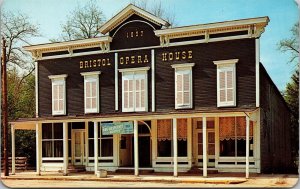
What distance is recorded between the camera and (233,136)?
1941 cm

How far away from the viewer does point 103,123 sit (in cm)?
2080

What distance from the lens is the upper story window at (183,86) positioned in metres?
19.9

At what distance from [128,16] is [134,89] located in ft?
10.9

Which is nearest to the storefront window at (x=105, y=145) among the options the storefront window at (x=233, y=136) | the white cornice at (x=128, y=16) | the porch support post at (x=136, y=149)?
the porch support post at (x=136, y=149)

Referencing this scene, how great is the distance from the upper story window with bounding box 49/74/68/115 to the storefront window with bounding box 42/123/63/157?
33.7 inches

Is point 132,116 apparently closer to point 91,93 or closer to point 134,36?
point 91,93

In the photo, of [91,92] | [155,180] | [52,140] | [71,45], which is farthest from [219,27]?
[52,140]

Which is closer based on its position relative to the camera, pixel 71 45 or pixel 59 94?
pixel 71 45

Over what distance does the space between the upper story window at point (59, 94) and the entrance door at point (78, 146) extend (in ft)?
4.27

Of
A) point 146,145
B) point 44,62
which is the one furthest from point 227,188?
point 44,62

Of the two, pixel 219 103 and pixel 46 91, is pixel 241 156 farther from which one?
pixel 46 91

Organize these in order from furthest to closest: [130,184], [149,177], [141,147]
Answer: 1. [141,147]
2. [149,177]
3. [130,184]

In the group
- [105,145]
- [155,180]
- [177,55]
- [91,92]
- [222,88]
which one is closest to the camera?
[155,180]

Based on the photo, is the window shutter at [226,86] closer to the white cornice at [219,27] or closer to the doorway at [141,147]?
the white cornice at [219,27]
